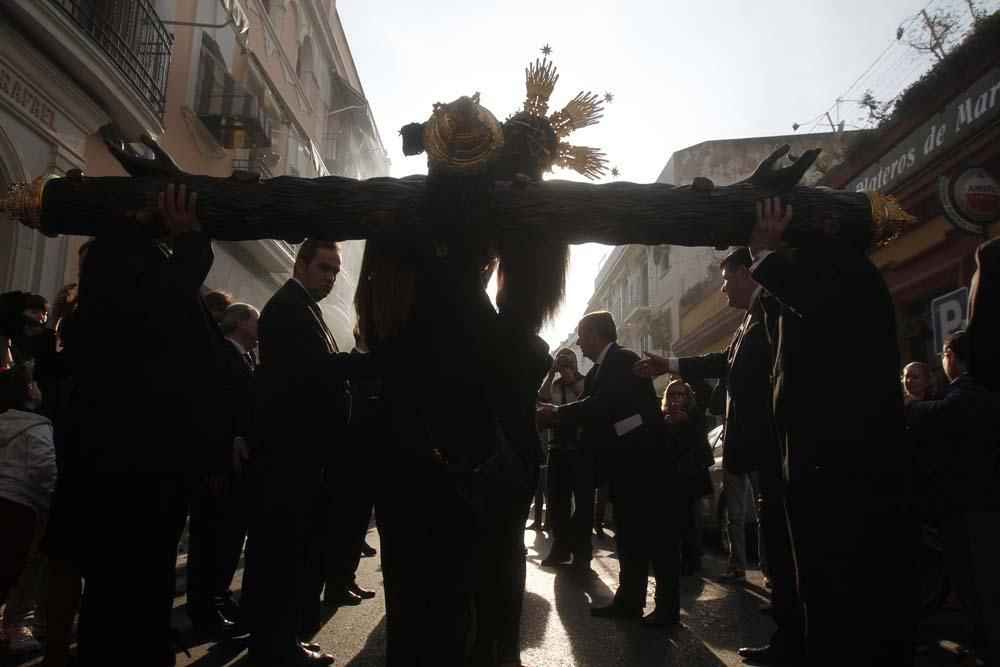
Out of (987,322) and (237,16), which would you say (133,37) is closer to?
(237,16)

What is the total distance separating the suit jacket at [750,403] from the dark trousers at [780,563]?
0.09m

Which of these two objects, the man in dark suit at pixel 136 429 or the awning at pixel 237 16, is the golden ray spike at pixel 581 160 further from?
the awning at pixel 237 16

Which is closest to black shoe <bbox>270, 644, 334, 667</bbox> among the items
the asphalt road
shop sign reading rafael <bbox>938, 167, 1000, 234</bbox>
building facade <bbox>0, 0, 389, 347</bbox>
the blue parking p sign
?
the asphalt road

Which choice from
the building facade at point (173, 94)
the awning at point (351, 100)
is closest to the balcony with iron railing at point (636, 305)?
the awning at point (351, 100)

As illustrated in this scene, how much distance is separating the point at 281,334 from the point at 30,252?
720 cm

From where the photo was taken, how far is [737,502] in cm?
702

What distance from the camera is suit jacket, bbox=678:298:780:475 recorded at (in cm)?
373

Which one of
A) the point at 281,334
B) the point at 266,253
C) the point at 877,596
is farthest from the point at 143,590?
the point at 266,253

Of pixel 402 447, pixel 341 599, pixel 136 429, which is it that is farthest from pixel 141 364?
pixel 341 599

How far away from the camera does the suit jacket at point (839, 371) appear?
2363 mm

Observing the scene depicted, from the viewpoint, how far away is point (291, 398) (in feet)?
11.0

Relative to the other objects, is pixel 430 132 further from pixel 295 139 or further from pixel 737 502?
pixel 295 139

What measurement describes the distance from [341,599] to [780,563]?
9.34 ft

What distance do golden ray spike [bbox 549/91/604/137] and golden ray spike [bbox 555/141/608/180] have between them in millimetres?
62
